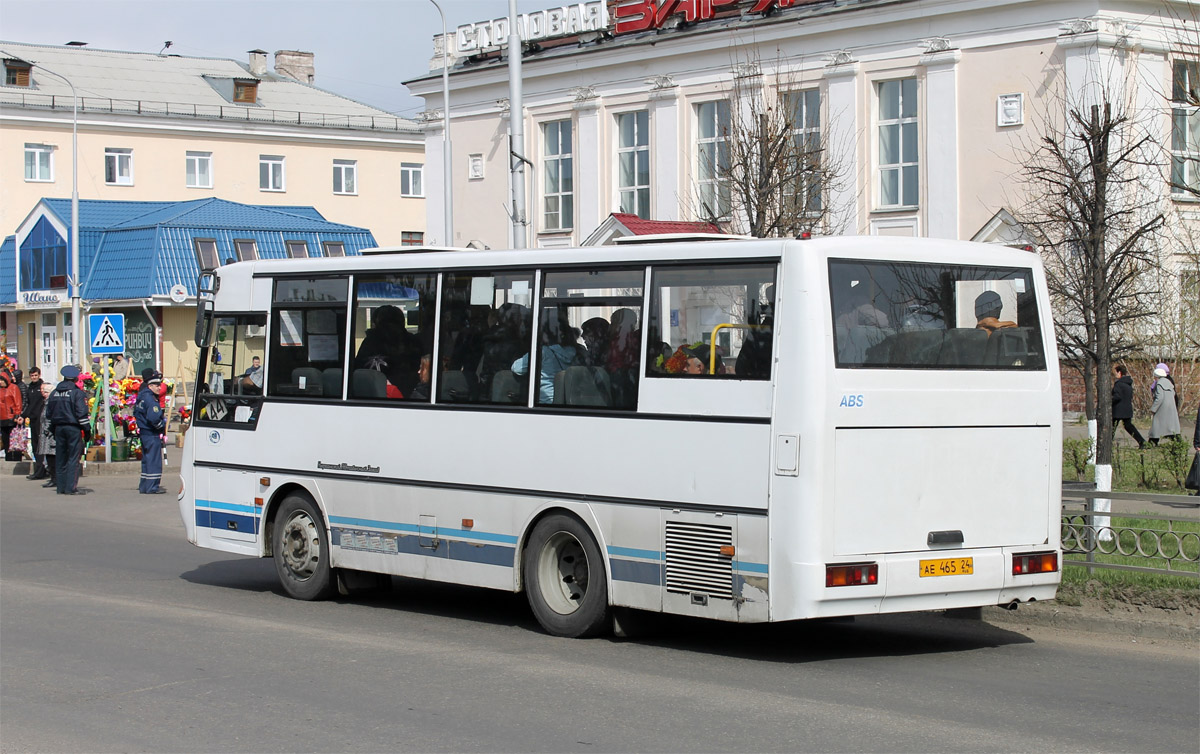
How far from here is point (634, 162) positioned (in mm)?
40562

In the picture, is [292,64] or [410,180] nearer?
[410,180]

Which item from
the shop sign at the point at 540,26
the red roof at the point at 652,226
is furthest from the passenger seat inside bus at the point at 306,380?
the shop sign at the point at 540,26

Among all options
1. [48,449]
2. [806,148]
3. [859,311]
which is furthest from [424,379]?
[806,148]

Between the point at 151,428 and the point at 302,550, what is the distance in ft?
39.8

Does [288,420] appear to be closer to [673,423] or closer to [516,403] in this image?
[516,403]

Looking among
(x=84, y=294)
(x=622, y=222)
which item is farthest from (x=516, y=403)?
(x=84, y=294)

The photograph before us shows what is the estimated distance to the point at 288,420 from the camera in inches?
518

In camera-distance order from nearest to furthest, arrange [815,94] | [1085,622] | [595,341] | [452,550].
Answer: [595,341], [1085,622], [452,550], [815,94]

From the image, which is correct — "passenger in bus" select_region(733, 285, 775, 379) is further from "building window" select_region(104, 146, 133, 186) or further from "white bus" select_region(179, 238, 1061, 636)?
"building window" select_region(104, 146, 133, 186)

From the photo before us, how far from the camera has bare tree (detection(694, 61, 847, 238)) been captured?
25672mm

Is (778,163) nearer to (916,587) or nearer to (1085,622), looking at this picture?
(1085,622)

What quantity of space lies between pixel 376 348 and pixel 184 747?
17.6 ft

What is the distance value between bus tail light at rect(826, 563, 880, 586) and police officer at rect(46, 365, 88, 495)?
18.4 metres

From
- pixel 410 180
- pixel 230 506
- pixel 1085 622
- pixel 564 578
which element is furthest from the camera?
pixel 410 180
